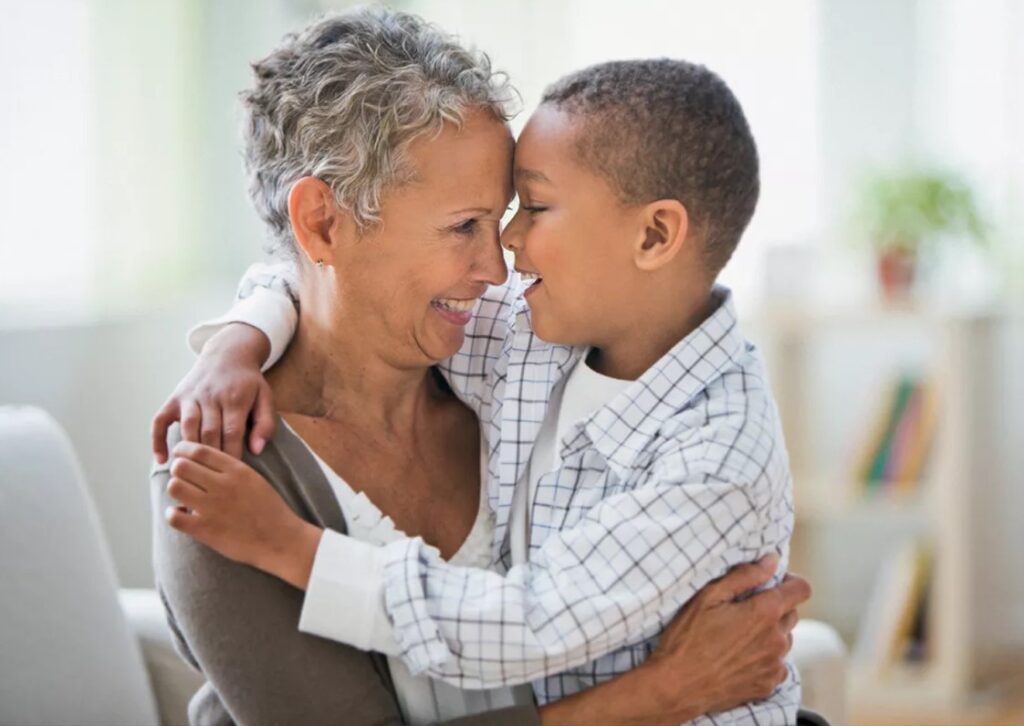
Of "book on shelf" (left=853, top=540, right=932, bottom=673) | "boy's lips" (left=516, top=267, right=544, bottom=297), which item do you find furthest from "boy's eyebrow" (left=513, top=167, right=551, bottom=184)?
"book on shelf" (left=853, top=540, right=932, bottom=673)

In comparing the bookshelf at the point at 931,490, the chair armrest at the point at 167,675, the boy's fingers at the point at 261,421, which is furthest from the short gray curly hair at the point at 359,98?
the bookshelf at the point at 931,490

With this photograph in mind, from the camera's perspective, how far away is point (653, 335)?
167 cm

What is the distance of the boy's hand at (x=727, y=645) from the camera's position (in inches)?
60.2

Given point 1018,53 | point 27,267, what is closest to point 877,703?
point 1018,53

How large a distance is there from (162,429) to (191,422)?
0.05 m

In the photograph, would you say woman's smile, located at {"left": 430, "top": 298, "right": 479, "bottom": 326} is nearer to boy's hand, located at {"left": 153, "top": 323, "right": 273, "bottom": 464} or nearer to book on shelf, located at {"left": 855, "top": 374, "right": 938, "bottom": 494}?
boy's hand, located at {"left": 153, "top": 323, "right": 273, "bottom": 464}

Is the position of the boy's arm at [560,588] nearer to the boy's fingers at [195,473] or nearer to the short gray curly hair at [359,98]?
the boy's fingers at [195,473]

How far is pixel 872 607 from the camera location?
4.21m

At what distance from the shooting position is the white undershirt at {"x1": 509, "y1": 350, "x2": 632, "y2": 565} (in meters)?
1.67

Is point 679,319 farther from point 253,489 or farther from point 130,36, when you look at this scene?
point 130,36

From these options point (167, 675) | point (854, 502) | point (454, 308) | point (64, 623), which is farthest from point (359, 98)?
point (854, 502)

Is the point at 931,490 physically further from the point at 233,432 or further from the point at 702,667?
the point at 233,432

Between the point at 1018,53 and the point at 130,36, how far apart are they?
256cm

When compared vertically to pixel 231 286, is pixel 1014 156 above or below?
above
